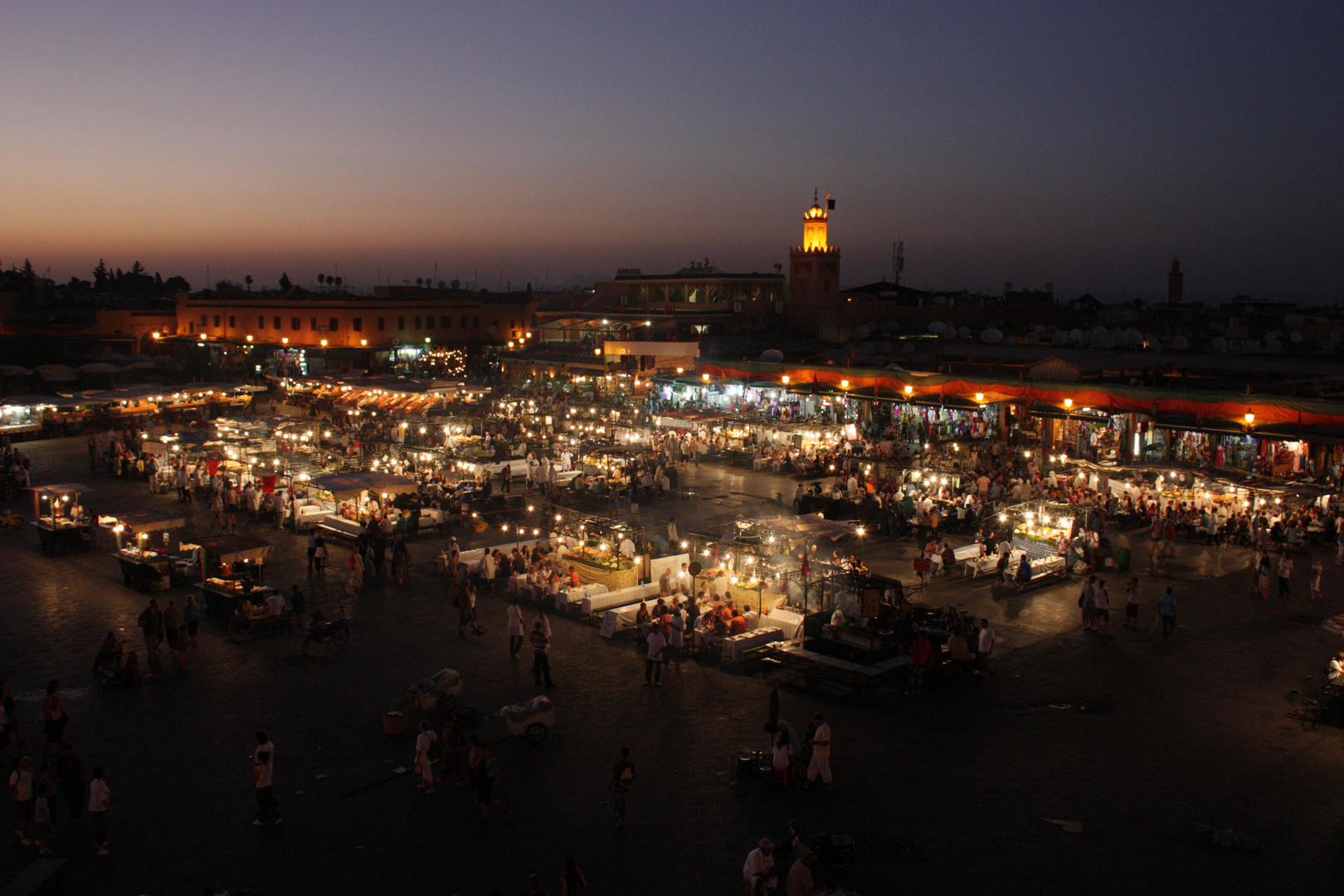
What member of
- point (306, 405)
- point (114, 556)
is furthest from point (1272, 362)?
point (306, 405)

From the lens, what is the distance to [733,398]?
39.7 metres

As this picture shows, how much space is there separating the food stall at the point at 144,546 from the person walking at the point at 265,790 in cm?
990

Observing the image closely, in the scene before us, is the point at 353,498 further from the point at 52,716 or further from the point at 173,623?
→ the point at 52,716

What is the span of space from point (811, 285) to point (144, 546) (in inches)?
1692

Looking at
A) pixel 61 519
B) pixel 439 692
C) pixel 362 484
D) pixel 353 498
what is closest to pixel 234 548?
pixel 362 484

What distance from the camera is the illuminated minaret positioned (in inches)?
→ 2197

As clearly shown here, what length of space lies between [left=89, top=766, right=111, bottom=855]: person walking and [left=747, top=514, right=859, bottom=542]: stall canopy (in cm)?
1105

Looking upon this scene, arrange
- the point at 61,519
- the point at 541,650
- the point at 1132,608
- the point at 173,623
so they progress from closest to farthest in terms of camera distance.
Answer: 1. the point at 541,650
2. the point at 173,623
3. the point at 1132,608
4. the point at 61,519

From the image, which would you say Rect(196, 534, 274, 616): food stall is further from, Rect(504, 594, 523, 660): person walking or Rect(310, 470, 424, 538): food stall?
Rect(504, 594, 523, 660): person walking

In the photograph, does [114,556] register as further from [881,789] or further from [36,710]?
[881,789]

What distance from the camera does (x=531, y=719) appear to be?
11.3 m

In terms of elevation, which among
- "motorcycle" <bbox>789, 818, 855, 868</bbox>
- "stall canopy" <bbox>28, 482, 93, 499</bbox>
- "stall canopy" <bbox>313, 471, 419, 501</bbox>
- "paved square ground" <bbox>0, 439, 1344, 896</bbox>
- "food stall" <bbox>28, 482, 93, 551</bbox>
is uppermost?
"stall canopy" <bbox>313, 471, 419, 501</bbox>

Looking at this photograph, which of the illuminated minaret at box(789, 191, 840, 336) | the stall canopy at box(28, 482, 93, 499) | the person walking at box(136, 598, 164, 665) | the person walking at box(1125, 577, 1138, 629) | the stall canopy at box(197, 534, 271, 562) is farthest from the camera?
the illuminated minaret at box(789, 191, 840, 336)

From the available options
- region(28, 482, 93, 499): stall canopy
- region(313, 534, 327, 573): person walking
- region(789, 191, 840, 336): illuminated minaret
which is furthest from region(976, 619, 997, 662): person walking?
→ region(789, 191, 840, 336): illuminated minaret
